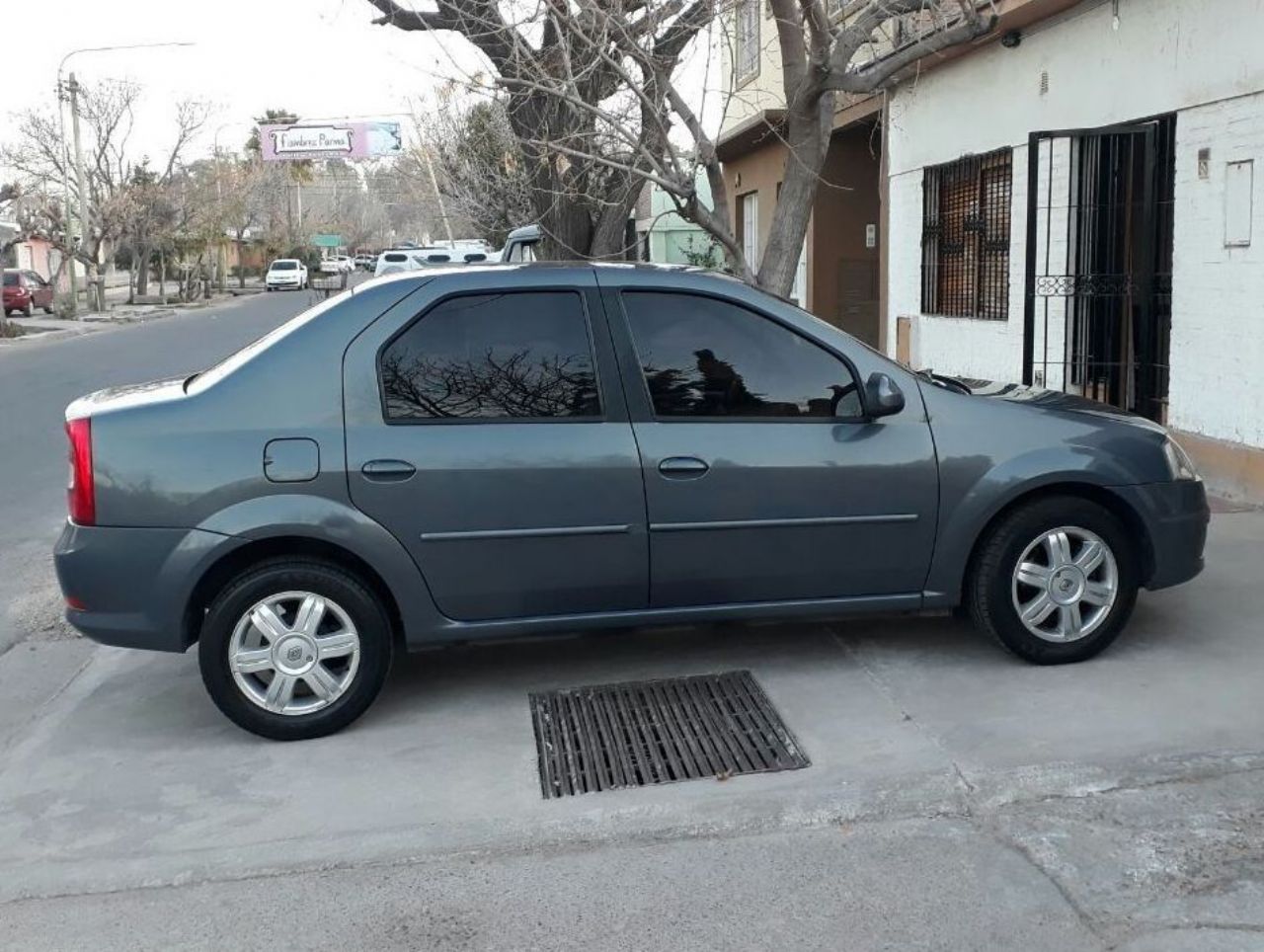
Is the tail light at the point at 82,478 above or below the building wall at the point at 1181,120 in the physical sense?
below

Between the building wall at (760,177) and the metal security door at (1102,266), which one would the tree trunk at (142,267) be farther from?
the metal security door at (1102,266)

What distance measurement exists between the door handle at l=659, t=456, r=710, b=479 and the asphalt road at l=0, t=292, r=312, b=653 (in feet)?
12.1

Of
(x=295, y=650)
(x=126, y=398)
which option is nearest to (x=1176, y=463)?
(x=295, y=650)

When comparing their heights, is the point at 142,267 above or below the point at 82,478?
above

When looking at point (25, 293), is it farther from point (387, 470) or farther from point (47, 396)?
point (387, 470)

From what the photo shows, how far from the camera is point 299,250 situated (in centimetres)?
8000

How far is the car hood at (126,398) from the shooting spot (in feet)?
16.0

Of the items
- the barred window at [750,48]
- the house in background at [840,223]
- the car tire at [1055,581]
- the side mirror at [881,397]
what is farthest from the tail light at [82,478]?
the house in background at [840,223]

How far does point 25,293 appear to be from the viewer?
4072cm

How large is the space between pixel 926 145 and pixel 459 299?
953cm

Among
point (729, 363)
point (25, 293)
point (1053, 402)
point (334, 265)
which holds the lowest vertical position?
point (1053, 402)

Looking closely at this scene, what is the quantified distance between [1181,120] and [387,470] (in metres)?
6.60

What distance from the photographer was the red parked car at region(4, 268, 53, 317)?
131 ft

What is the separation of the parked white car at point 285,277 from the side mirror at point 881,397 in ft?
204
